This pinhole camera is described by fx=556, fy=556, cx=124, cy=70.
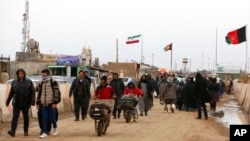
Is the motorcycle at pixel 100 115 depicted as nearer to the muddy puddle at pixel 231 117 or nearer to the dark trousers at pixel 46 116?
the dark trousers at pixel 46 116

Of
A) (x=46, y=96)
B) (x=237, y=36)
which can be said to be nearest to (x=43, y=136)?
(x=46, y=96)

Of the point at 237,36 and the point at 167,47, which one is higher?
the point at 167,47

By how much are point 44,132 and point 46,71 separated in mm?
1544

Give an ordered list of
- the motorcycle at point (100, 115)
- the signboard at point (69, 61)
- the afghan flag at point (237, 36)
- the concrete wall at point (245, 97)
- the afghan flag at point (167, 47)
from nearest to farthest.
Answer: the motorcycle at point (100, 115), the concrete wall at point (245, 97), the afghan flag at point (237, 36), the signboard at point (69, 61), the afghan flag at point (167, 47)

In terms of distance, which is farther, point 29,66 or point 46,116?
point 29,66

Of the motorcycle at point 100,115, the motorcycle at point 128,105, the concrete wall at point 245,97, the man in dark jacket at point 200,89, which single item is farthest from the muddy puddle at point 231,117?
the motorcycle at point 100,115

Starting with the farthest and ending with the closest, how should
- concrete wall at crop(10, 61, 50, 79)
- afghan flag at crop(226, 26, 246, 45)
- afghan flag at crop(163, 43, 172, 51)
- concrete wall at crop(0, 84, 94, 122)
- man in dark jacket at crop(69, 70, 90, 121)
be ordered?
afghan flag at crop(163, 43, 172, 51)
concrete wall at crop(10, 61, 50, 79)
afghan flag at crop(226, 26, 246, 45)
man in dark jacket at crop(69, 70, 90, 121)
concrete wall at crop(0, 84, 94, 122)

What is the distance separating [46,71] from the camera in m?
14.1

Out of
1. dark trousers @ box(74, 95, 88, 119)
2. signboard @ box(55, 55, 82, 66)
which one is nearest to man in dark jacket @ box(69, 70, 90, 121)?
dark trousers @ box(74, 95, 88, 119)

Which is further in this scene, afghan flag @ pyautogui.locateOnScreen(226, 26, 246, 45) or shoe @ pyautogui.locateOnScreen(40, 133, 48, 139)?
afghan flag @ pyautogui.locateOnScreen(226, 26, 246, 45)

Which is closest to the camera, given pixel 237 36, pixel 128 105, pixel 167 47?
Answer: pixel 128 105

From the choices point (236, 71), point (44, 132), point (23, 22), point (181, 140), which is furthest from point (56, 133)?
point (236, 71)

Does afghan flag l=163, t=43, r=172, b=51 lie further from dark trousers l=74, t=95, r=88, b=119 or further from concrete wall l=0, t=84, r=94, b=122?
dark trousers l=74, t=95, r=88, b=119

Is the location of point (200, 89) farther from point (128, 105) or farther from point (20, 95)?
point (20, 95)
